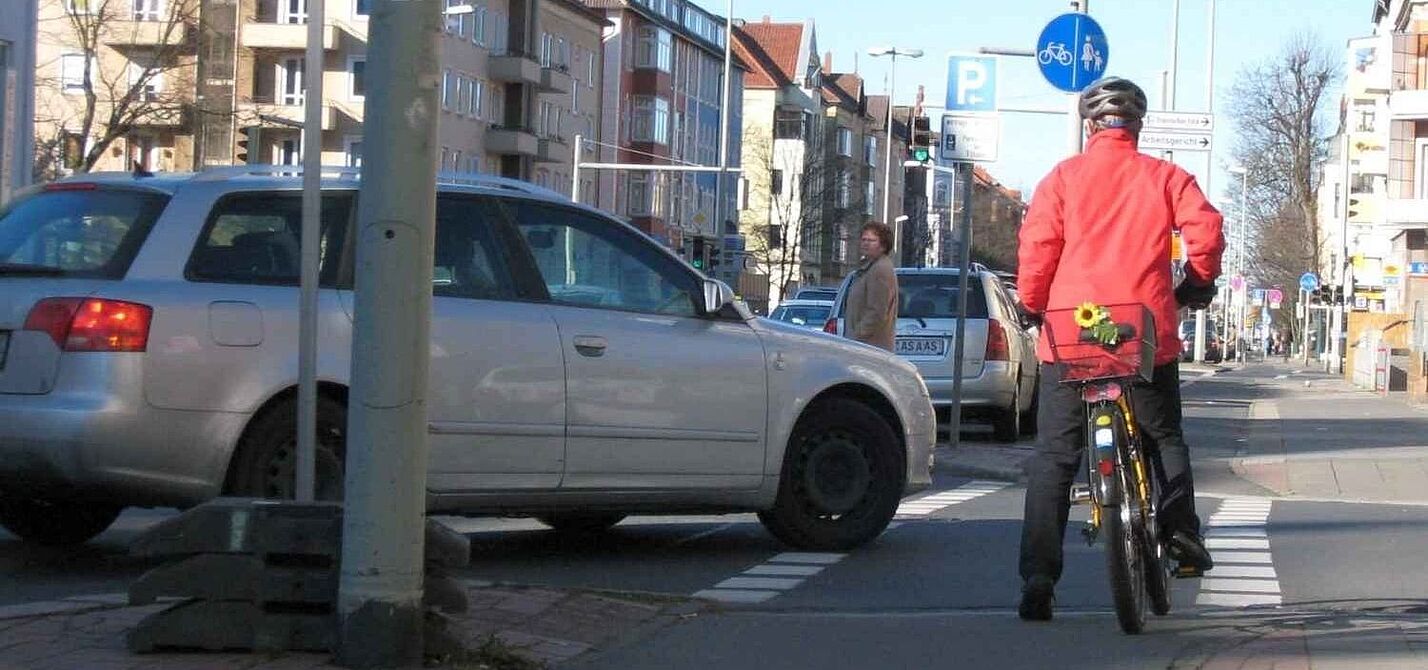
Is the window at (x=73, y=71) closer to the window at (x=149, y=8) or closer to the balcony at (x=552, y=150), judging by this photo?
the window at (x=149, y=8)

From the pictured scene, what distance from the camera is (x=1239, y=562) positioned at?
379 inches

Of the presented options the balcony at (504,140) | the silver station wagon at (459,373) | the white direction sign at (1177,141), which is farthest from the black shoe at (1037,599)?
the balcony at (504,140)

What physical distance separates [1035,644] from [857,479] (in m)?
3.06

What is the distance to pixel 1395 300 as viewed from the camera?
226 ft

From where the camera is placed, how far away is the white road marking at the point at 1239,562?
8352 mm

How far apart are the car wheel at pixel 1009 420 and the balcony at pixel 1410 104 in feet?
120

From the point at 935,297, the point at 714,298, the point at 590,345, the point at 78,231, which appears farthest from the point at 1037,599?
the point at 935,297

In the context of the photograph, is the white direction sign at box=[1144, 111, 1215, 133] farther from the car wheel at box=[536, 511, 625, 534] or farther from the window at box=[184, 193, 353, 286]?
the window at box=[184, 193, 353, 286]

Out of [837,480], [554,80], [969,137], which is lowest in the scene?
[837,480]

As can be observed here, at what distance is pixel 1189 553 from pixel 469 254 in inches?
133

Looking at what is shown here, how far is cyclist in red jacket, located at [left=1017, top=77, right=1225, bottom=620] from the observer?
7078 mm

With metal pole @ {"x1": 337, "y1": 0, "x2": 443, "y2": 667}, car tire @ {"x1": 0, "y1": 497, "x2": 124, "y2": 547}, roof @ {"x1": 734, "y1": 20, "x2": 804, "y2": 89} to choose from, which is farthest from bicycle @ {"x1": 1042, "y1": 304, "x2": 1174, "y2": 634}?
roof @ {"x1": 734, "y1": 20, "x2": 804, "y2": 89}

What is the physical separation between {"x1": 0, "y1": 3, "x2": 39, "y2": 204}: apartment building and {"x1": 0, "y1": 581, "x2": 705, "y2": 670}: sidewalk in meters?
17.3

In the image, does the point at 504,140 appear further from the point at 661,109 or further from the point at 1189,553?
the point at 1189,553
